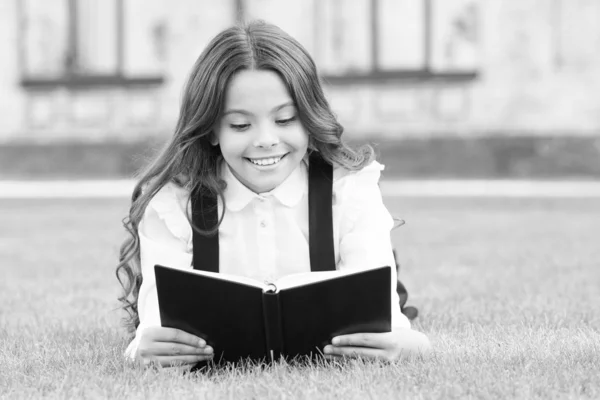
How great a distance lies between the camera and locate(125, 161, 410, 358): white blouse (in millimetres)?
2977

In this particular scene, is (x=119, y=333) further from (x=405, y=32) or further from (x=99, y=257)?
(x=405, y=32)

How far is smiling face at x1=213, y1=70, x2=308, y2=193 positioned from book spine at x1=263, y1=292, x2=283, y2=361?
513 mm

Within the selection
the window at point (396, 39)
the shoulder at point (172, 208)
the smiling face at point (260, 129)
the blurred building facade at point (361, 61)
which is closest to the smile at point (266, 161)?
the smiling face at point (260, 129)

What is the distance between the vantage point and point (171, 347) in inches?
106

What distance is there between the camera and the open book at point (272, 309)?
2.55 meters

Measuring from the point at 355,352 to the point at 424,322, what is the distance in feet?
3.10

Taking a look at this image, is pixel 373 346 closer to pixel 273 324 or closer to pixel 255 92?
pixel 273 324

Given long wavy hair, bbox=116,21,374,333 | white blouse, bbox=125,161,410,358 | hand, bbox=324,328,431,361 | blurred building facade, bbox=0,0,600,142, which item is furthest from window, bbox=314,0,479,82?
hand, bbox=324,328,431,361

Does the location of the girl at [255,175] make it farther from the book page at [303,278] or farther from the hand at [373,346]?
the book page at [303,278]

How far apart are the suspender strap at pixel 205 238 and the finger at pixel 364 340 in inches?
19.1

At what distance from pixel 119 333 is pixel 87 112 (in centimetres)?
960

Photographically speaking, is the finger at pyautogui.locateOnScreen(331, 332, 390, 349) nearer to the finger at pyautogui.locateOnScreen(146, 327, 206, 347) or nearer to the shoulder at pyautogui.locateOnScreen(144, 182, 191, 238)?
the finger at pyautogui.locateOnScreen(146, 327, 206, 347)

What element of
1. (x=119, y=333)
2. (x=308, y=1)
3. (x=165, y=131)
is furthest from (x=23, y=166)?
(x=119, y=333)

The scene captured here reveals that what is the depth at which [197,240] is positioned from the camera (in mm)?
2994
